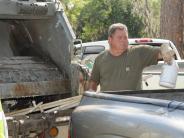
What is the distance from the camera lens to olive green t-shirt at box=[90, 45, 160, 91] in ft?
16.6

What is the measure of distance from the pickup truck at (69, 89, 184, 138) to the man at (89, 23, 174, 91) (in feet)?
3.03

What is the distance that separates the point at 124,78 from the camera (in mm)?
5090

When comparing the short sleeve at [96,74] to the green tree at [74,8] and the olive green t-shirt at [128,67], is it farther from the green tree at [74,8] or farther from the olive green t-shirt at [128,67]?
the green tree at [74,8]

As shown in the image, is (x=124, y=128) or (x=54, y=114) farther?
(x=54, y=114)

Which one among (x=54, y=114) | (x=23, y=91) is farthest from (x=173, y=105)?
(x=23, y=91)

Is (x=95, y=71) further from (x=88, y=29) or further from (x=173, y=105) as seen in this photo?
(x=88, y=29)

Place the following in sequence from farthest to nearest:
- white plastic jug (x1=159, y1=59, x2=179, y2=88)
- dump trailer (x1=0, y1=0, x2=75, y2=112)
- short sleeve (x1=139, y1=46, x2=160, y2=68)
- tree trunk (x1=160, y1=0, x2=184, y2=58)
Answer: tree trunk (x1=160, y1=0, x2=184, y2=58), dump trailer (x1=0, y1=0, x2=75, y2=112), short sleeve (x1=139, y1=46, x2=160, y2=68), white plastic jug (x1=159, y1=59, x2=179, y2=88)

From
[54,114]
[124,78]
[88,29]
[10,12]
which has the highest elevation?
[10,12]

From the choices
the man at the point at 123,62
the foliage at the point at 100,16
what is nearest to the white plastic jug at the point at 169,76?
the man at the point at 123,62

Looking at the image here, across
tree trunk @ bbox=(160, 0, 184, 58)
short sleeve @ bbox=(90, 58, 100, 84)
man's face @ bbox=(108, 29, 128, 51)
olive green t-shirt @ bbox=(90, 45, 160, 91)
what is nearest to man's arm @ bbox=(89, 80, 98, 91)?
short sleeve @ bbox=(90, 58, 100, 84)

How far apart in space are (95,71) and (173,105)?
2.18m

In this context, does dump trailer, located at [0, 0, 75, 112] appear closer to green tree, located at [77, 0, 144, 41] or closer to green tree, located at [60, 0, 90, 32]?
green tree, located at [77, 0, 144, 41]

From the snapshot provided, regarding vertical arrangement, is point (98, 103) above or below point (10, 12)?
below

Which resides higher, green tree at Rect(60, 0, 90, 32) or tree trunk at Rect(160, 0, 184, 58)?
tree trunk at Rect(160, 0, 184, 58)
